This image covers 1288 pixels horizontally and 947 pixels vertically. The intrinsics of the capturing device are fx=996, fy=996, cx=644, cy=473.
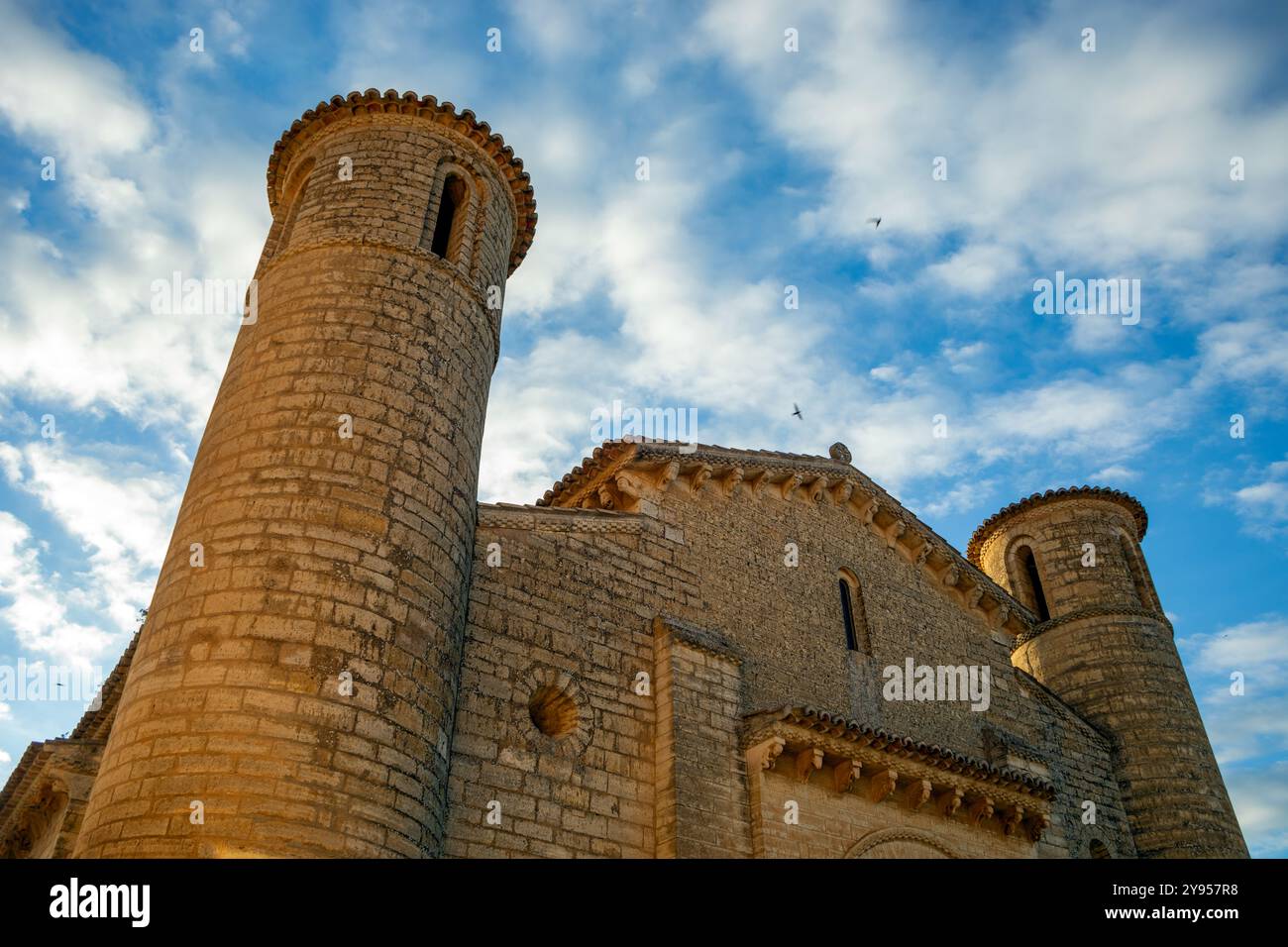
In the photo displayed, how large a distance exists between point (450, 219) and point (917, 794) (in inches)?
349

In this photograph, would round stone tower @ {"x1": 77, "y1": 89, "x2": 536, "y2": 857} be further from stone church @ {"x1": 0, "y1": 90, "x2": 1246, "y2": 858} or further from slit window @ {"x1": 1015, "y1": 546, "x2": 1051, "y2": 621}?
slit window @ {"x1": 1015, "y1": 546, "x2": 1051, "y2": 621}

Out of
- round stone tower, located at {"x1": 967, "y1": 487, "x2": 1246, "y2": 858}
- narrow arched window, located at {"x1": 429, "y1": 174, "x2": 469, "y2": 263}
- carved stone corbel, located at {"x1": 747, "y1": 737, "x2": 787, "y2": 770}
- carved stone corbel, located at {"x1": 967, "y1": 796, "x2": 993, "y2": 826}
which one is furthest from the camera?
round stone tower, located at {"x1": 967, "y1": 487, "x2": 1246, "y2": 858}

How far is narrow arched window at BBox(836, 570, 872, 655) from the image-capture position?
45.7ft

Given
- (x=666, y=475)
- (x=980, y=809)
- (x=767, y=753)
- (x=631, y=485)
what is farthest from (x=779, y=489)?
(x=980, y=809)

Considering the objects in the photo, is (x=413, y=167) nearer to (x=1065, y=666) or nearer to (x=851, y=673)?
(x=851, y=673)

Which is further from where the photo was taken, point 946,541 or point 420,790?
point 946,541

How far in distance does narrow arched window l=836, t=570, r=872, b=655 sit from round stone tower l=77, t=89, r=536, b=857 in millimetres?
6124

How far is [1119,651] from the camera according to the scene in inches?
666

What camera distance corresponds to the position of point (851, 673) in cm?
1330

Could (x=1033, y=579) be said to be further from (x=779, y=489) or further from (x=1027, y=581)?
(x=779, y=489)

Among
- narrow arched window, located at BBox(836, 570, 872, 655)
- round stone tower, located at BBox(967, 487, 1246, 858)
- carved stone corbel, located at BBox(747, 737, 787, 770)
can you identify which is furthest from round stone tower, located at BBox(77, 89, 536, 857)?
round stone tower, located at BBox(967, 487, 1246, 858)
